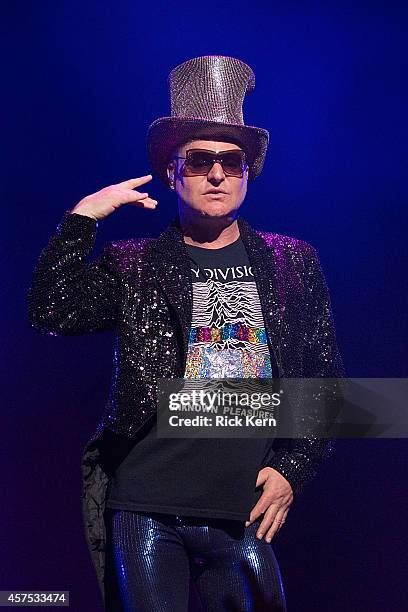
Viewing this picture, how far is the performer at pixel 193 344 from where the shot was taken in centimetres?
179

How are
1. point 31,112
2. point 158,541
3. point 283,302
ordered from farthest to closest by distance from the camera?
1. point 31,112
2. point 283,302
3. point 158,541

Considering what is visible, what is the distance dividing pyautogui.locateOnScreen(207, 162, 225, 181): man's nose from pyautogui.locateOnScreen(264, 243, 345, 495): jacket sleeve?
0.29m

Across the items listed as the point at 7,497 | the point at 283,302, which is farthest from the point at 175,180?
the point at 7,497

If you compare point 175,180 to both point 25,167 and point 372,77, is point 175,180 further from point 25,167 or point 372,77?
point 372,77

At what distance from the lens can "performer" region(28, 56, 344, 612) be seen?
179 centimetres

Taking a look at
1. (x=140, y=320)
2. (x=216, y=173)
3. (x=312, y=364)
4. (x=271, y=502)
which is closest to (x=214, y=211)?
(x=216, y=173)

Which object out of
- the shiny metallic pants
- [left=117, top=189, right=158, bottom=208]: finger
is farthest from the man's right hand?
the shiny metallic pants

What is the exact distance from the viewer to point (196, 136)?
6.59ft

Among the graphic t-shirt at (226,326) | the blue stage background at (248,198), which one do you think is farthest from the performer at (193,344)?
the blue stage background at (248,198)

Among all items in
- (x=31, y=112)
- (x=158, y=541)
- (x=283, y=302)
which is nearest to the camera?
(x=158, y=541)

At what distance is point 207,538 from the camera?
5.87 ft

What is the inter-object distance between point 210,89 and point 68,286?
0.61 meters

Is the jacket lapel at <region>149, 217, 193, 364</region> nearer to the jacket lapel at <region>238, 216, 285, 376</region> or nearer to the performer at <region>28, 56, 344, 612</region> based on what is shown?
the performer at <region>28, 56, 344, 612</region>

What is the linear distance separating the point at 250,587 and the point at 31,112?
1.59m
